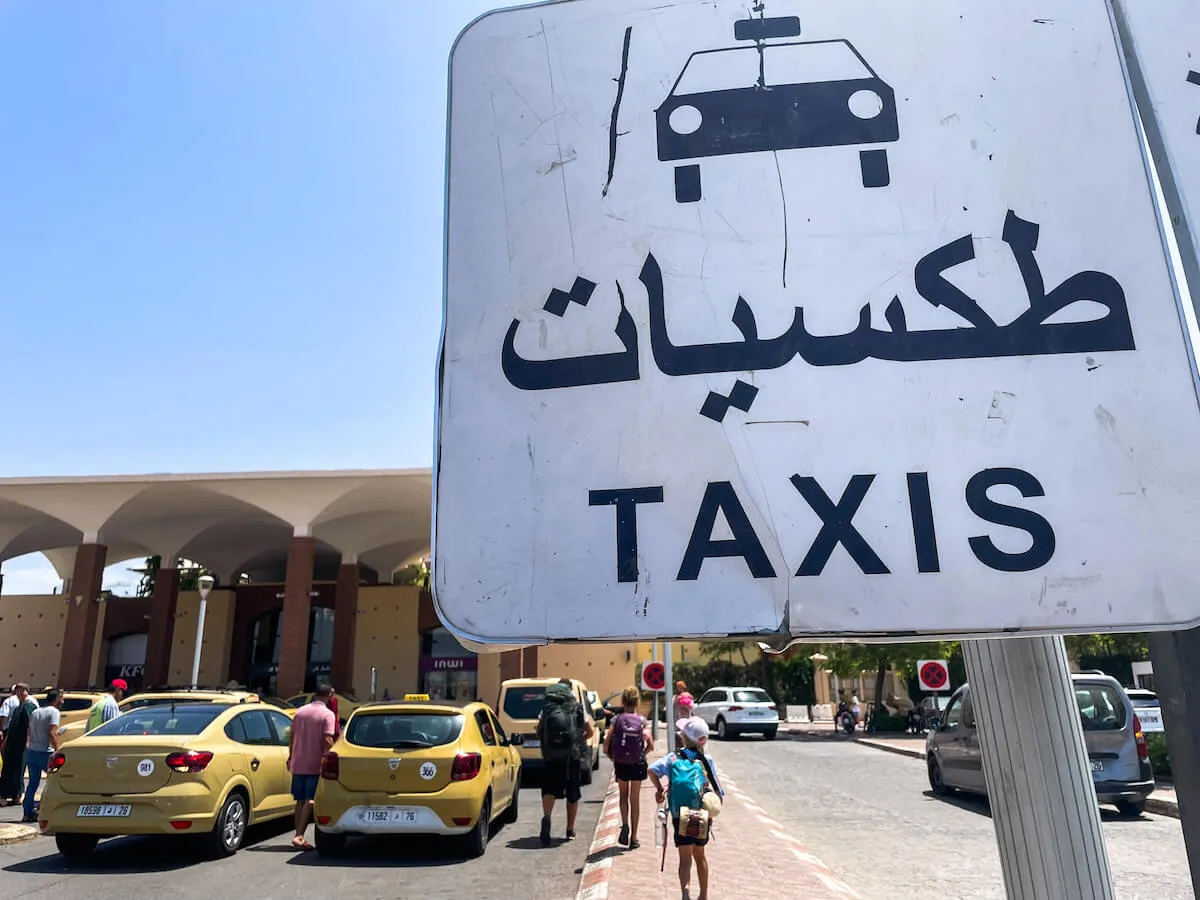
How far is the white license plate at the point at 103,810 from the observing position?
24.7 feet

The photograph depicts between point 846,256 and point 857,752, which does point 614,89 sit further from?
point 857,752

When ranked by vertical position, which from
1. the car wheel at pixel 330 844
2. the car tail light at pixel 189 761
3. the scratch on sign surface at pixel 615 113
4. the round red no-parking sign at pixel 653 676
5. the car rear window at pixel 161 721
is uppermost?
the scratch on sign surface at pixel 615 113

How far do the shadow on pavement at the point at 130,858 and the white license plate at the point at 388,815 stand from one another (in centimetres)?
153

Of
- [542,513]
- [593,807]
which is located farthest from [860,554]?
[593,807]

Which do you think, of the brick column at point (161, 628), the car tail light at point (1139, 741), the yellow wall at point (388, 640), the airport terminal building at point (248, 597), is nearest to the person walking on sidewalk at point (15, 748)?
the car tail light at point (1139, 741)

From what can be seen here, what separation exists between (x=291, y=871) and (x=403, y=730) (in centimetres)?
160

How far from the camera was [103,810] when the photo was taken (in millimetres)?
7574

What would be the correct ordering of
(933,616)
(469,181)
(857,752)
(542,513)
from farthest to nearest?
(857,752) → (469,181) → (542,513) → (933,616)

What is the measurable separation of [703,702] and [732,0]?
29.9m

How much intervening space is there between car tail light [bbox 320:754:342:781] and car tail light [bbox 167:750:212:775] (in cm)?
106

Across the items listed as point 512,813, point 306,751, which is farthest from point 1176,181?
point 512,813

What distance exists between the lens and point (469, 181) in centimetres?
155

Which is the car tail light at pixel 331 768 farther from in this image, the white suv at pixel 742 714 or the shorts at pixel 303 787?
the white suv at pixel 742 714

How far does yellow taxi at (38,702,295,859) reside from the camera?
7578 mm
